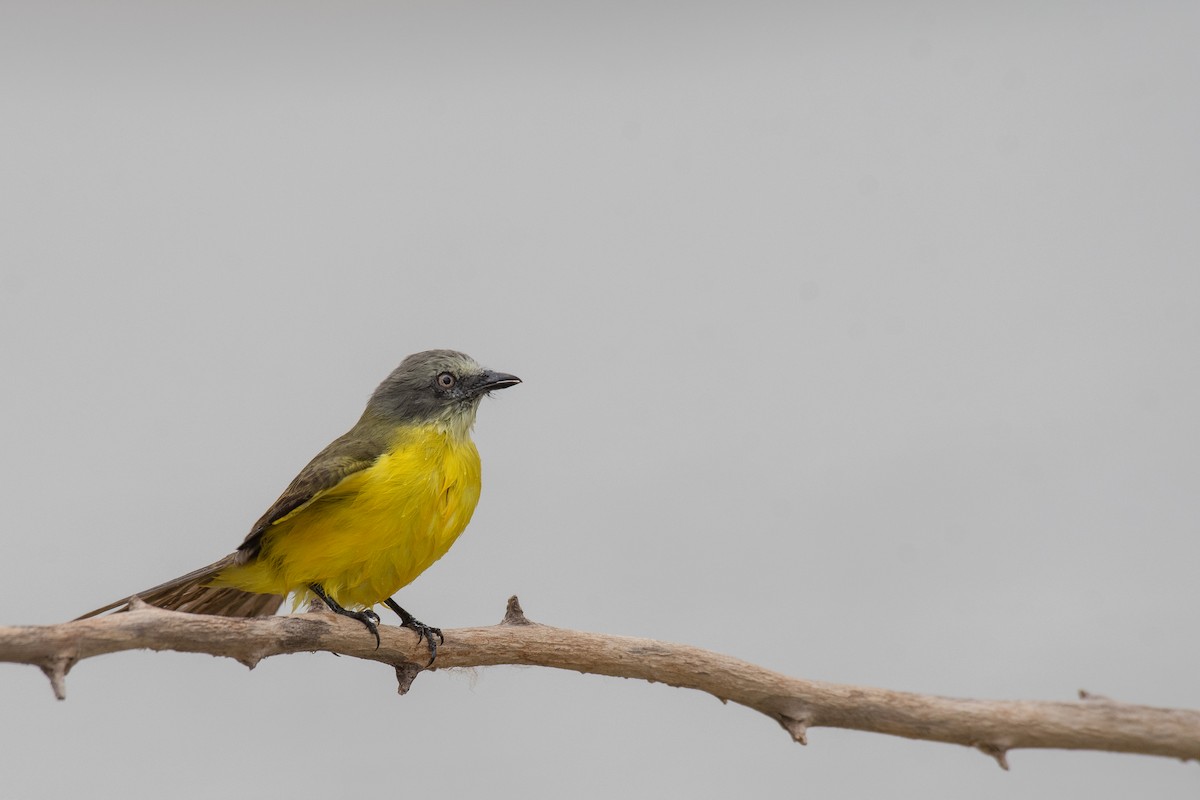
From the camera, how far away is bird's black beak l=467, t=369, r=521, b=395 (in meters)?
5.18

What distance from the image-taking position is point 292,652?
4215 millimetres

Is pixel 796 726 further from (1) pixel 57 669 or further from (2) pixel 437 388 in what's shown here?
(1) pixel 57 669

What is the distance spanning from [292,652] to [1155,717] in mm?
2862

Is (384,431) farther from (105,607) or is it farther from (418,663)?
(105,607)

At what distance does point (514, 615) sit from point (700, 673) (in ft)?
2.27

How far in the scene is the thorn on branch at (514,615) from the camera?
4.45 m

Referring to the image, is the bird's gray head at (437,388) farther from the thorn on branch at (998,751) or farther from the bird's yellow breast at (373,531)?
the thorn on branch at (998,751)

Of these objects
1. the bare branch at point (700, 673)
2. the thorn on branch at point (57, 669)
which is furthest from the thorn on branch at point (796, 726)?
the thorn on branch at point (57, 669)

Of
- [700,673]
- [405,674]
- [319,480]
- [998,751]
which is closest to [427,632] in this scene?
[405,674]

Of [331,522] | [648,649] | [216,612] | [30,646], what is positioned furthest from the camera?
[216,612]

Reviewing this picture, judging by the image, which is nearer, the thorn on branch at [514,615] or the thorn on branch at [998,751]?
the thorn on branch at [998,751]

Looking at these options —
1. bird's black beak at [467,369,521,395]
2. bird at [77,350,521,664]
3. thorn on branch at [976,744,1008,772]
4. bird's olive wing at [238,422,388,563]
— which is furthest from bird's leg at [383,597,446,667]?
thorn on branch at [976,744,1008,772]

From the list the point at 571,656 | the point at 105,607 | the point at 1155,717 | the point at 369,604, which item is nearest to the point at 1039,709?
the point at 1155,717

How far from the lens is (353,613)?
4570mm
